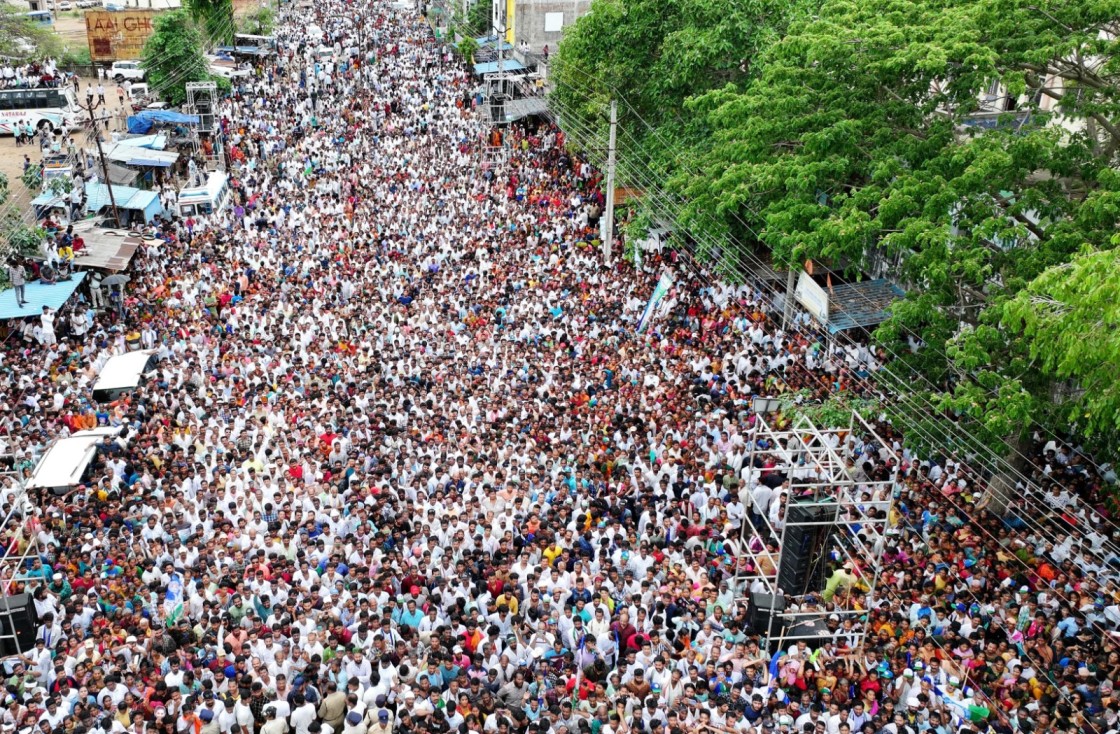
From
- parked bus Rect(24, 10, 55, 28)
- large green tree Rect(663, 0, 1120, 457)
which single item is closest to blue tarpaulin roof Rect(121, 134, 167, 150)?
large green tree Rect(663, 0, 1120, 457)

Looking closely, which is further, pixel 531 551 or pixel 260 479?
pixel 260 479

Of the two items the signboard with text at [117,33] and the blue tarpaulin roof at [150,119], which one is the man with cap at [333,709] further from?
the signboard with text at [117,33]

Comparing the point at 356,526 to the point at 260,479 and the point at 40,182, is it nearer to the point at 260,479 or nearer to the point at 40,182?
the point at 260,479

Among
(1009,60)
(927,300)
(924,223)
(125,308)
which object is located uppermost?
(1009,60)

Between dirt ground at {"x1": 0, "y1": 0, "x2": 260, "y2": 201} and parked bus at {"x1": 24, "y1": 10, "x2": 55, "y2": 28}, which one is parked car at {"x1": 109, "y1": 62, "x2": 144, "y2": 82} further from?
parked bus at {"x1": 24, "y1": 10, "x2": 55, "y2": 28}

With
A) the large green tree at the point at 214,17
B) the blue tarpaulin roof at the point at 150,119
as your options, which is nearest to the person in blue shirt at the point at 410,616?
the blue tarpaulin roof at the point at 150,119

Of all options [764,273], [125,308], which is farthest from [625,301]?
[125,308]
